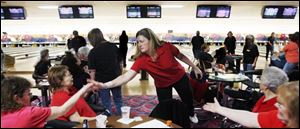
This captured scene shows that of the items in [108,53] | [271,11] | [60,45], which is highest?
[271,11]

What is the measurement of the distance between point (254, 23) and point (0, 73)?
1323cm

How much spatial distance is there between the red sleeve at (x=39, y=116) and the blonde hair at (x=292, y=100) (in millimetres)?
1373

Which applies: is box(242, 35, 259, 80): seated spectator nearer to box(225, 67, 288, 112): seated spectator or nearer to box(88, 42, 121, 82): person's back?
box(88, 42, 121, 82): person's back

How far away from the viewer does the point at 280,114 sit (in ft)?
5.36

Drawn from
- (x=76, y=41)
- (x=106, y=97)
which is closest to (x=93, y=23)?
(x=76, y=41)

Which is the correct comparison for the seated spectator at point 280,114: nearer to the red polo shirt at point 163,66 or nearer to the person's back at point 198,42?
the red polo shirt at point 163,66

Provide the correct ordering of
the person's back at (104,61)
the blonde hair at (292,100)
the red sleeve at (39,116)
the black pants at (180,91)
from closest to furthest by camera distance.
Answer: the blonde hair at (292,100) < the red sleeve at (39,116) < the black pants at (180,91) < the person's back at (104,61)

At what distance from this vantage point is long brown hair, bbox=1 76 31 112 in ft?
5.89

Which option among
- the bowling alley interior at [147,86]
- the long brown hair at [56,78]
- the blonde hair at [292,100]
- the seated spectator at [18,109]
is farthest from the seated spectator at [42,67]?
the blonde hair at [292,100]

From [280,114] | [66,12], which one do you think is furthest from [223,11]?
[280,114]

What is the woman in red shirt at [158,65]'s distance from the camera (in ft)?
8.97

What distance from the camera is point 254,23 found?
13711 mm

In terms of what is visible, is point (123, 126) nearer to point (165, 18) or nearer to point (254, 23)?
point (165, 18)

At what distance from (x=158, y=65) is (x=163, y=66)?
0.05 metres
